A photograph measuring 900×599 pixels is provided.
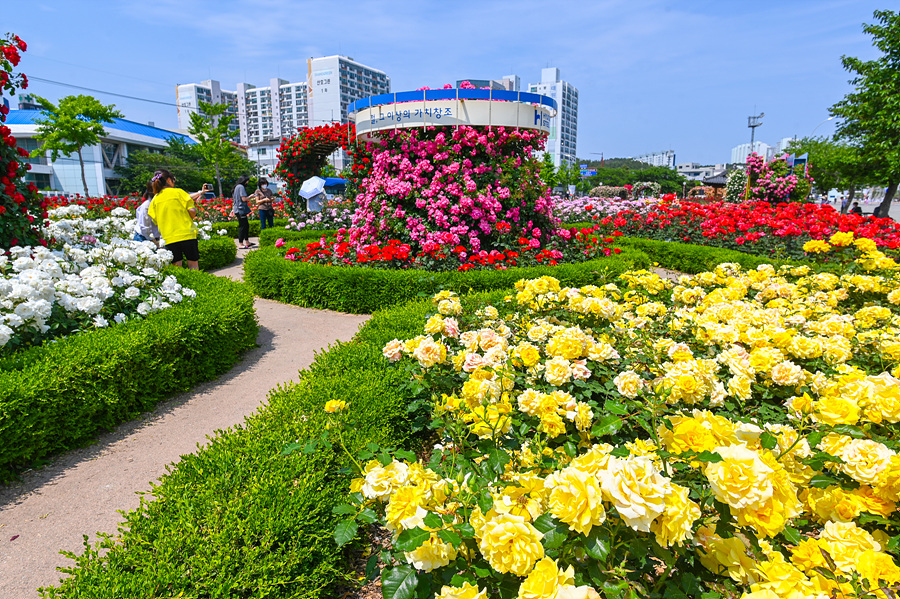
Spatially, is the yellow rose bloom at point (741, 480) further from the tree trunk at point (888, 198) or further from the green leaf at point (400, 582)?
the tree trunk at point (888, 198)

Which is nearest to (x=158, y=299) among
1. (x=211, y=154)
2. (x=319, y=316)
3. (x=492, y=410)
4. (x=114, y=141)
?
(x=319, y=316)

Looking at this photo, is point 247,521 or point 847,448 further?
point 247,521

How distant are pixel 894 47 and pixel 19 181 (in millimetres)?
26159

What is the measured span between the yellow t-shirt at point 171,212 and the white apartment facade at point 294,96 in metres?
121

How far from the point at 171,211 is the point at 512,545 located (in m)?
6.87

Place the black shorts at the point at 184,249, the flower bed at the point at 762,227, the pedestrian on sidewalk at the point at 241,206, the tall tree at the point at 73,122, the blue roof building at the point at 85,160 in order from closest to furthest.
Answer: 1. the black shorts at the point at 184,249
2. the flower bed at the point at 762,227
3. the pedestrian on sidewalk at the point at 241,206
4. the tall tree at the point at 73,122
5. the blue roof building at the point at 85,160

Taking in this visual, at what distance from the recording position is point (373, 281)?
653 cm

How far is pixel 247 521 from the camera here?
1.93 m

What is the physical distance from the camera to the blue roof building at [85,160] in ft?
167

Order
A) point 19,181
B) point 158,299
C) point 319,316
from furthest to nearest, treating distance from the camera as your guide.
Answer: point 319,316 → point 19,181 → point 158,299

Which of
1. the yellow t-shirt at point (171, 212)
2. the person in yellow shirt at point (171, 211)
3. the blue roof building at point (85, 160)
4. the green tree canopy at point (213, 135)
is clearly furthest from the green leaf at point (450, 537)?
the blue roof building at point (85, 160)

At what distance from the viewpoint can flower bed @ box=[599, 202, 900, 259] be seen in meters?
8.03

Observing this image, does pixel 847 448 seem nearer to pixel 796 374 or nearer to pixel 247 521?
pixel 796 374

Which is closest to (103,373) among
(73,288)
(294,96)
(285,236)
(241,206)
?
(73,288)
